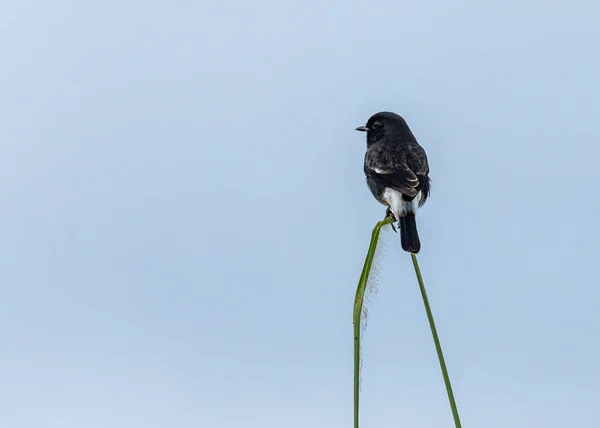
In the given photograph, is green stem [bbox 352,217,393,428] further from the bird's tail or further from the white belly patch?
the white belly patch

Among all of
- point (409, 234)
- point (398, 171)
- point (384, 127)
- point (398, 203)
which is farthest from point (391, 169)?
point (409, 234)

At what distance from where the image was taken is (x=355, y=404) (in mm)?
3998

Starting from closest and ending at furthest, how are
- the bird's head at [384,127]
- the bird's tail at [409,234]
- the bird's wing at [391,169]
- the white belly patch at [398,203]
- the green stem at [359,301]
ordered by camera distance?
the green stem at [359,301]
the bird's tail at [409,234]
the white belly patch at [398,203]
the bird's wing at [391,169]
the bird's head at [384,127]

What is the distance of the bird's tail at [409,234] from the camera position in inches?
373

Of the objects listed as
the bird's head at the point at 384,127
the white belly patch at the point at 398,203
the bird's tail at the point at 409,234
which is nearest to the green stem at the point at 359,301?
the bird's tail at the point at 409,234

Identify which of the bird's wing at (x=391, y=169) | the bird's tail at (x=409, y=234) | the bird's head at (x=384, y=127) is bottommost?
the bird's tail at (x=409, y=234)

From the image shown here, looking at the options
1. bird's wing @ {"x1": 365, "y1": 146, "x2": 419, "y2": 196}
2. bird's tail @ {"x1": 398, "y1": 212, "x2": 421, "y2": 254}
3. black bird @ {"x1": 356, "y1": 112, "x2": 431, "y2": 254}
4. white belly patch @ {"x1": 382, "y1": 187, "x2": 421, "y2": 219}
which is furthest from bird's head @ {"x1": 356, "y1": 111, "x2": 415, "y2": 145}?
bird's tail @ {"x1": 398, "y1": 212, "x2": 421, "y2": 254}

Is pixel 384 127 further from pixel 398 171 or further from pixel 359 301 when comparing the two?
pixel 359 301

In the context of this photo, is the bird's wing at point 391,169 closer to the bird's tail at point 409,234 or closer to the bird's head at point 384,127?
the bird's tail at point 409,234

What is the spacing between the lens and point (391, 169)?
11883mm

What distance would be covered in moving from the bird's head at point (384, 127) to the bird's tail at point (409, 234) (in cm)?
236

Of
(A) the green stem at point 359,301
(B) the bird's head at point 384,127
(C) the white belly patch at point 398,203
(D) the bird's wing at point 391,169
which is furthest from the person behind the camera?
(B) the bird's head at point 384,127

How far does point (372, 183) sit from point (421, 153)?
0.93 meters

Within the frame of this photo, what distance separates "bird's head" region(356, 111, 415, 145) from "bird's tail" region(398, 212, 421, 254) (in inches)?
93.0
